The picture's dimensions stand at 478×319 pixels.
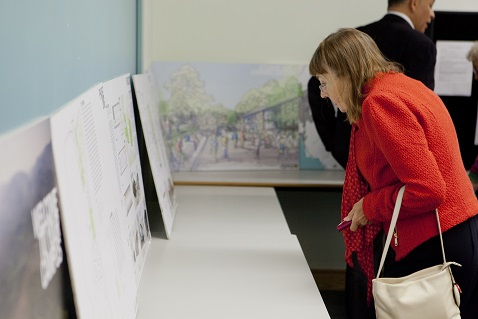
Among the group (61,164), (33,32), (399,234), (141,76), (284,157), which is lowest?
(284,157)

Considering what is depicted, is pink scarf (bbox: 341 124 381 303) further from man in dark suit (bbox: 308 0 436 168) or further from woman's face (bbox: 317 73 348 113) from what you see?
man in dark suit (bbox: 308 0 436 168)

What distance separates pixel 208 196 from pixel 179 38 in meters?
1.07

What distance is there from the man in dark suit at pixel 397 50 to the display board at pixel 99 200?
1.39 meters

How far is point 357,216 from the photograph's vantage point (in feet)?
7.23

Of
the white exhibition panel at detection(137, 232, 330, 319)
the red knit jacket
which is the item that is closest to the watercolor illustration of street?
the white exhibition panel at detection(137, 232, 330, 319)

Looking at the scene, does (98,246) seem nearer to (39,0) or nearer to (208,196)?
(39,0)

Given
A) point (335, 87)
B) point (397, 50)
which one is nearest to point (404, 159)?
point (335, 87)

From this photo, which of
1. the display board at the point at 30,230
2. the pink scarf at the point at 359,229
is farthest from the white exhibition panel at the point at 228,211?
the display board at the point at 30,230

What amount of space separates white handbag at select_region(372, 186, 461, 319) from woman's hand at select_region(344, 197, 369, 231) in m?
0.20

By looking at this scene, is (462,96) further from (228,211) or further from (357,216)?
(357,216)

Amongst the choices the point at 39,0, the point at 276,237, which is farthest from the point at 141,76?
the point at 39,0

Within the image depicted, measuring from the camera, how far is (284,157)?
3.95 meters

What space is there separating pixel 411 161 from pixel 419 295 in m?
0.39

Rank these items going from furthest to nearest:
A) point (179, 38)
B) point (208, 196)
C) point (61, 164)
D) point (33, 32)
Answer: point (179, 38), point (208, 196), point (33, 32), point (61, 164)
